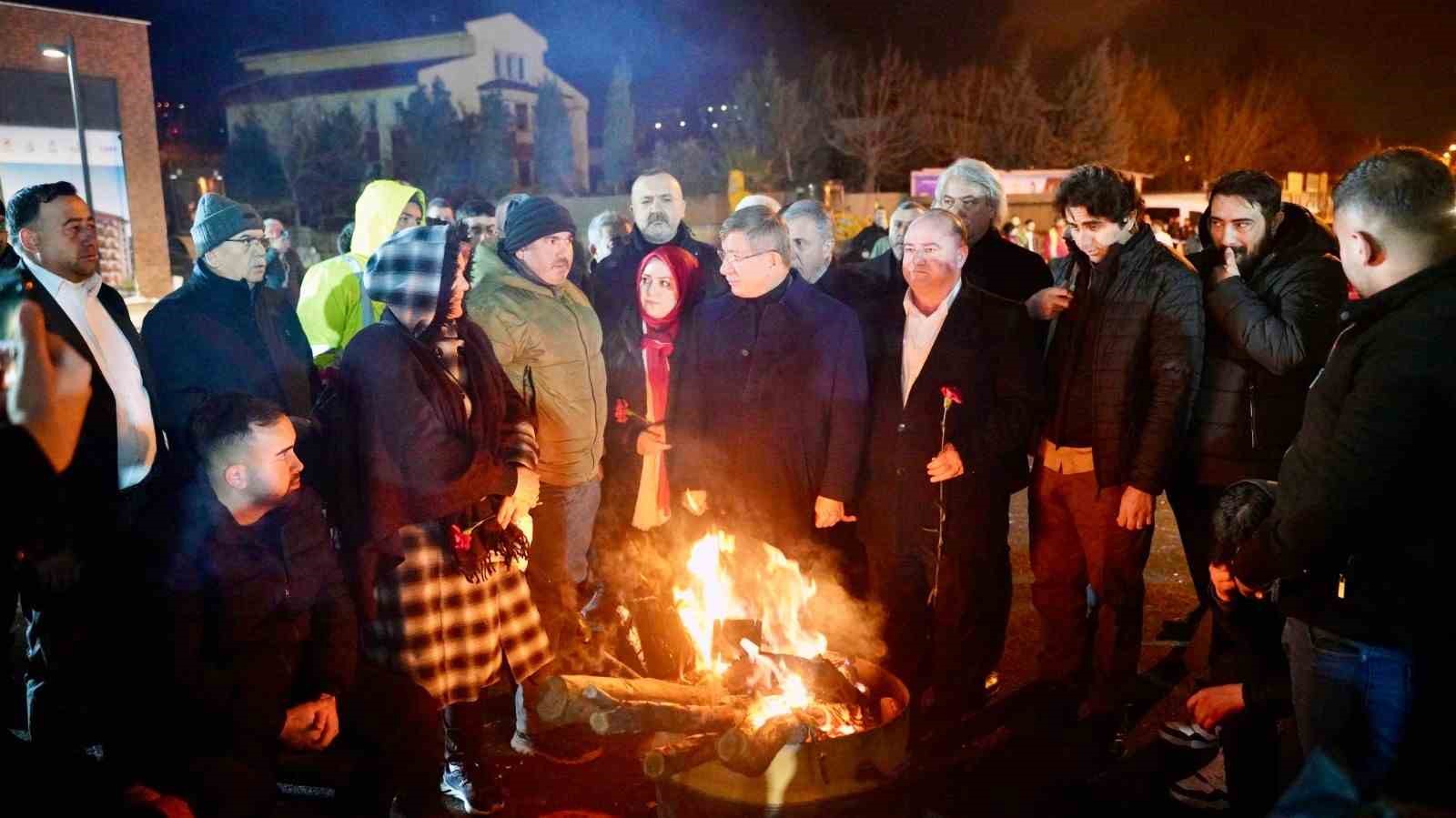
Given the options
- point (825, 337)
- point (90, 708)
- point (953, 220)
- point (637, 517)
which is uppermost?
point (953, 220)

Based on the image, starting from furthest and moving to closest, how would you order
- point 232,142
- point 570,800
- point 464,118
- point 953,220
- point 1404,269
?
1. point 464,118
2. point 232,142
3. point 953,220
4. point 570,800
5. point 1404,269

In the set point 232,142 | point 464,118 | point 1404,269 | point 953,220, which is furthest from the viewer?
point 464,118

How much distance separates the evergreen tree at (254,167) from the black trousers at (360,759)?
4397 cm

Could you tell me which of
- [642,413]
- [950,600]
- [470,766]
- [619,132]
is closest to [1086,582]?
[950,600]

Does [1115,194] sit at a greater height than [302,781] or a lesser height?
greater

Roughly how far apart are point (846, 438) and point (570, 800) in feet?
6.54

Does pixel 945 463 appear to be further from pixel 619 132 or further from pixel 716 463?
pixel 619 132

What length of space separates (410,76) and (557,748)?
50.7 meters

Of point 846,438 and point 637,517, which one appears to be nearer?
point 846,438

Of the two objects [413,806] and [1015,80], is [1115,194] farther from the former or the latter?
[1015,80]

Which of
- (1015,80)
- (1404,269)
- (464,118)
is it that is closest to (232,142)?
(464,118)

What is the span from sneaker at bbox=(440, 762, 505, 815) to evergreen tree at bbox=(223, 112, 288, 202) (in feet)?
145

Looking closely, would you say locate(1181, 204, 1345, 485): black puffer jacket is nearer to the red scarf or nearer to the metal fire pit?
the metal fire pit

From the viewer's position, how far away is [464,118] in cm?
4662
